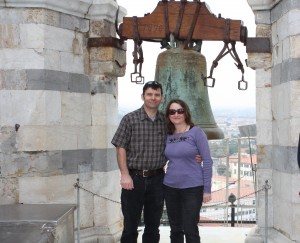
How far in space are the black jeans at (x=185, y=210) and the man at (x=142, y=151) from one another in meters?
0.16

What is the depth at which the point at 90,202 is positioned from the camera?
512 centimetres

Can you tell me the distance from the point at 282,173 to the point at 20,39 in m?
2.60

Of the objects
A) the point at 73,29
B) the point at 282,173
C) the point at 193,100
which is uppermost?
the point at 73,29

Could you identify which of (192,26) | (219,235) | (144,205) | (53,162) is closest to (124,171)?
(144,205)

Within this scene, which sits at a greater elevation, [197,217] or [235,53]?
[235,53]

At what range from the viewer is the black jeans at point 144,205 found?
383 centimetres

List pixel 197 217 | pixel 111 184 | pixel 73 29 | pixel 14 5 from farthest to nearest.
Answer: pixel 111 184, pixel 73 29, pixel 14 5, pixel 197 217

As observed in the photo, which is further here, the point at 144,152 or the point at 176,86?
the point at 176,86

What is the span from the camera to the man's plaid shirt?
3.77 m

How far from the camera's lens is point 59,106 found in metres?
4.76

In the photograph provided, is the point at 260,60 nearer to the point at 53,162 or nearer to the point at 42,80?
the point at 42,80

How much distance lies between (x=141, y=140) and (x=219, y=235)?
2.37 metres

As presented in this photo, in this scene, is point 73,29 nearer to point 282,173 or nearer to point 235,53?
point 235,53

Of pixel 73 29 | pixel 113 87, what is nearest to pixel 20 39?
Answer: pixel 73 29
